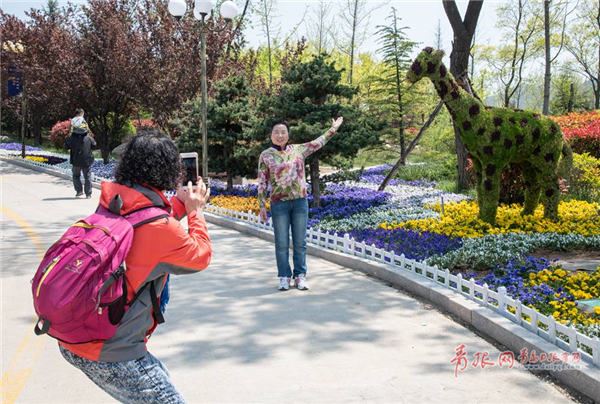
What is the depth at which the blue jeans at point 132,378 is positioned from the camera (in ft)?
8.54

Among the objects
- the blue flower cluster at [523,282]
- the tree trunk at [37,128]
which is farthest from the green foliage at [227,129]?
the tree trunk at [37,128]

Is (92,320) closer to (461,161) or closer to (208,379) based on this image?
(208,379)

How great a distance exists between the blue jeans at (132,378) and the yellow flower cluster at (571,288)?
376cm

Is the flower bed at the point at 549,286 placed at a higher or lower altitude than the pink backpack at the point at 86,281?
lower

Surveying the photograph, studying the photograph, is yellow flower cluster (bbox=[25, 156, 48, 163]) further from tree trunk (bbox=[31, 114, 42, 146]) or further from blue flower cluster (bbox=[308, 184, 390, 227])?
blue flower cluster (bbox=[308, 184, 390, 227])

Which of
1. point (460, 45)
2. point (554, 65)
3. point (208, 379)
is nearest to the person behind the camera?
point (208, 379)

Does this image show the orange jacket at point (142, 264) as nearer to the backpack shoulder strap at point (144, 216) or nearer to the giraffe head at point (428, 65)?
the backpack shoulder strap at point (144, 216)

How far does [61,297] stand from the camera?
2.29 metres

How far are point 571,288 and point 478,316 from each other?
1286 mm

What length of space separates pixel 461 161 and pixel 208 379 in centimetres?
1175

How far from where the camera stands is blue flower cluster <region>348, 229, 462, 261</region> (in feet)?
26.1

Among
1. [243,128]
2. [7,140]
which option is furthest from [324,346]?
[7,140]

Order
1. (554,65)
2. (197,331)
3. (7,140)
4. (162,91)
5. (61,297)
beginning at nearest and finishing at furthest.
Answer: (61,297), (197,331), (162,91), (7,140), (554,65)

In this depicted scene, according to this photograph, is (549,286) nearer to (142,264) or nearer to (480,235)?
(480,235)
